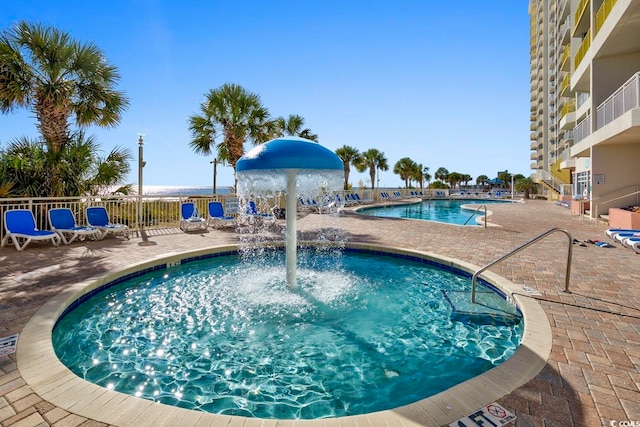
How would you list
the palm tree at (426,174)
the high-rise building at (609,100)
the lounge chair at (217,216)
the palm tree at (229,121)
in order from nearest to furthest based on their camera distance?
the high-rise building at (609,100), the lounge chair at (217,216), the palm tree at (229,121), the palm tree at (426,174)

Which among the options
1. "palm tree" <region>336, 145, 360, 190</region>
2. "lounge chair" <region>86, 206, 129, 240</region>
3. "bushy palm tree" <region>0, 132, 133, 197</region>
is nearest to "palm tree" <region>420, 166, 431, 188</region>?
"palm tree" <region>336, 145, 360, 190</region>

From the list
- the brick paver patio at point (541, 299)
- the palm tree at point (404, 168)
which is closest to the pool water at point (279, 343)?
the brick paver patio at point (541, 299)

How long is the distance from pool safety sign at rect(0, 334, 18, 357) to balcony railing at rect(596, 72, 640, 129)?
584 inches

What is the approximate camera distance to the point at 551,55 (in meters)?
43.8

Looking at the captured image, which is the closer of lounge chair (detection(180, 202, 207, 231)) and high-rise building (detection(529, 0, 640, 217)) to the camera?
high-rise building (detection(529, 0, 640, 217))

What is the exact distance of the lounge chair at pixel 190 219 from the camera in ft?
39.4

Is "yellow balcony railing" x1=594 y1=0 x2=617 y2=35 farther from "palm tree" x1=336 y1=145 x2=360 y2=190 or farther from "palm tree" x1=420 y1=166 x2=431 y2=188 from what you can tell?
"palm tree" x1=420 y1=166 x2=431 y2=188

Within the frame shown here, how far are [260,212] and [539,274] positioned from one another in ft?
34.2

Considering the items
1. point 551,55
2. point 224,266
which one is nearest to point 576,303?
point 224,266

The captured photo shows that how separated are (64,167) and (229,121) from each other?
7659 mm

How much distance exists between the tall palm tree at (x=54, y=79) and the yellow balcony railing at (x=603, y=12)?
1909 cm

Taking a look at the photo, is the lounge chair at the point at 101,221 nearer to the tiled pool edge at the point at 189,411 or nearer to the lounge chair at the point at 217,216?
the lounge chair at the point at 217,216

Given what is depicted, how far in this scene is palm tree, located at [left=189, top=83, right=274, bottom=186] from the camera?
54.7 feet

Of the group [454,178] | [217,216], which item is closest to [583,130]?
[217,216]
